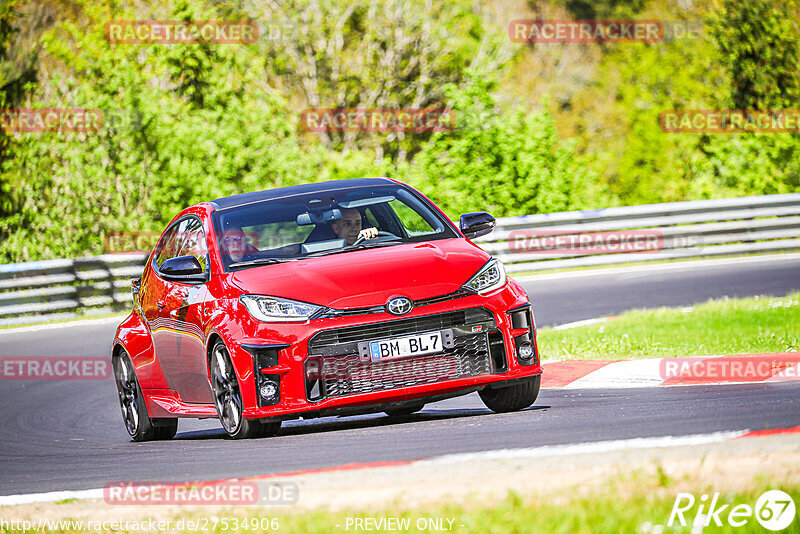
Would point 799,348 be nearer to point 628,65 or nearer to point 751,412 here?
point 751,412

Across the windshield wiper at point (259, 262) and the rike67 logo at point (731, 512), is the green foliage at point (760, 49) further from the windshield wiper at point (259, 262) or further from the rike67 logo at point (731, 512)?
the rike67 logo at point (731, 512)

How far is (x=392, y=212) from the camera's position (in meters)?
8.65

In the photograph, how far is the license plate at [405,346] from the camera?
7.14 m

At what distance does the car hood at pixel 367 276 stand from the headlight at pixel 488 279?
0.04 metres

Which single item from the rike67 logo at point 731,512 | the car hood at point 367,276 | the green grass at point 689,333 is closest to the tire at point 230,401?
the car hood at point 367,276

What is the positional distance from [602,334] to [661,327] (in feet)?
2.17

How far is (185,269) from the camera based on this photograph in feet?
26.0

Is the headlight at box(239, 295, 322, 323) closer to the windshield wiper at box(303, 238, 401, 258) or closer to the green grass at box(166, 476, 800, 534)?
the windshield wiper at box(303, 238, 401, 258)

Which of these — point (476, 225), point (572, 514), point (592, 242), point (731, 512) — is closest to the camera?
point (731, 512)

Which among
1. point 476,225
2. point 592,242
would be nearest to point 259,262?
point 476,225

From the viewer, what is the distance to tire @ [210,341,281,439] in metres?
7.46

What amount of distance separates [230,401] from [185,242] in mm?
1723

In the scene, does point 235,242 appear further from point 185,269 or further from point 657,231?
point 657,231

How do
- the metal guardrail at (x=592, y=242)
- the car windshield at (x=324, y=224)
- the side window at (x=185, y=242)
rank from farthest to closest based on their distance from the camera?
1. the metal guardrail at (x=592, y=242)
2. the side window at (x=185, y=242)
3. the car windshield at (x=324, y=224)
